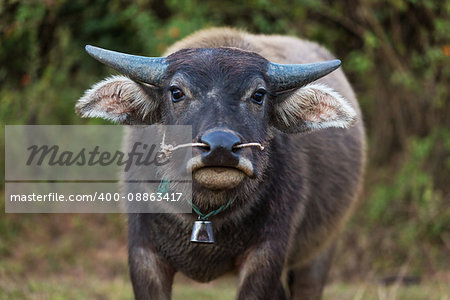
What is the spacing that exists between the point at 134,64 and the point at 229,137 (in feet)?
2.84

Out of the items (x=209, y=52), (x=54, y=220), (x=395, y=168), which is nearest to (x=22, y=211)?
(x=54, y=220)

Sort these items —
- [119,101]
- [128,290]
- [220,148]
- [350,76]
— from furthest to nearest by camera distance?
[350,76] → [128,290] → [119,101] → [220,148]

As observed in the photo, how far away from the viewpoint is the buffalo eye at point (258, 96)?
361cm

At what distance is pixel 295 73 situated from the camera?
12.1ft

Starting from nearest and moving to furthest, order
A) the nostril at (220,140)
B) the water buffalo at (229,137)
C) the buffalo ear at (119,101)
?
the nostril at (220,140), the water buffalo at (229,137), the buffalo ear at (119,101)

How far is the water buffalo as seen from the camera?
11.1 ft

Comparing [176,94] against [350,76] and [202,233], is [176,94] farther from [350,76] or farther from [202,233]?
[350,76]

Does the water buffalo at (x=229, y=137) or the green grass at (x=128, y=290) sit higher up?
the water buffalo at (x=229, y=137)

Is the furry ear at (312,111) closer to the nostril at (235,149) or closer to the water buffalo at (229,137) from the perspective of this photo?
the water buffalo at (229,137)

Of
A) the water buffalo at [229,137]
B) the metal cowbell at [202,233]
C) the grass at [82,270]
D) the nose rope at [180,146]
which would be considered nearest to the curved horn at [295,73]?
the water buffalo at [229,137]

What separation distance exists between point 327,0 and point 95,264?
4.65 m

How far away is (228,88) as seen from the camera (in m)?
3.50

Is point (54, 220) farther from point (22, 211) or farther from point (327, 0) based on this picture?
point (327, 0)

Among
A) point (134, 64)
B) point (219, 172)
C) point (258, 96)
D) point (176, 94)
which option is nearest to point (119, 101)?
point (134, 64)
